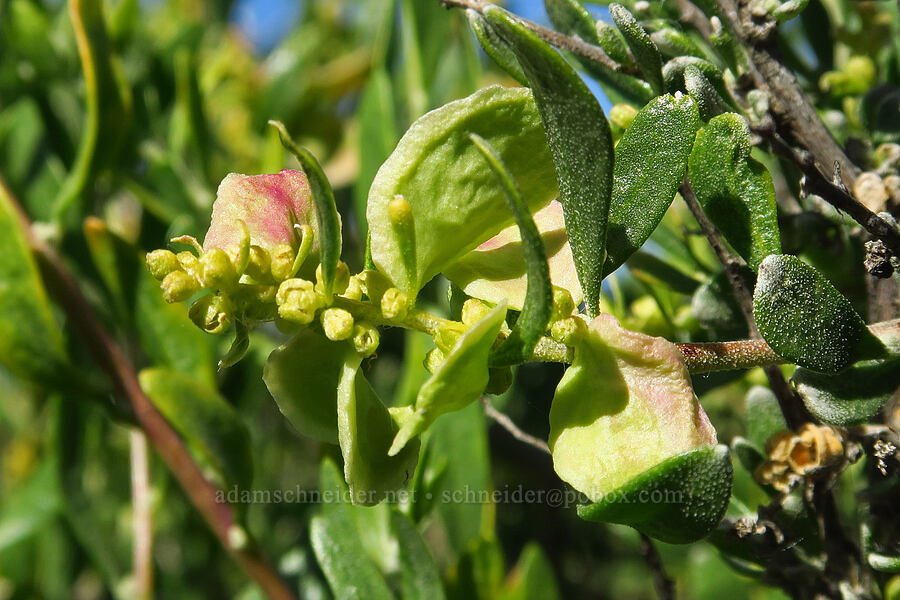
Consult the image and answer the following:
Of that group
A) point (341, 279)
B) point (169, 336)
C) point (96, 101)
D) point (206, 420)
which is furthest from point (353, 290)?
point (96, 101)

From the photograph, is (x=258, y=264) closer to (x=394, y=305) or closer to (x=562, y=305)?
(x=394, y=305)

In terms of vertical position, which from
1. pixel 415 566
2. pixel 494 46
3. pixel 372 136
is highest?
pixel 494 46

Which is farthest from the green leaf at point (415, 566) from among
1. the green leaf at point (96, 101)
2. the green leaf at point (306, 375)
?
the green leaf at point (96, 101)

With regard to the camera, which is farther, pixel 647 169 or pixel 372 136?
pixel 372 136

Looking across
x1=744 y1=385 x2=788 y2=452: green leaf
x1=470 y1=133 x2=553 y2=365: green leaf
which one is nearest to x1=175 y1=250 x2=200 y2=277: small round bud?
x1=470 y1=133 x2=553 y2=365: green leaf

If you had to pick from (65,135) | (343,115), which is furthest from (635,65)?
(343,115)

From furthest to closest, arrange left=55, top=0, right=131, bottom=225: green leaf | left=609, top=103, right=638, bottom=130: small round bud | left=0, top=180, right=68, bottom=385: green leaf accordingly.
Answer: left=55, top=0, right=131, bottom=225: green leaf < left=0, top=180, right=68, bottom=385: green leaf < left=609, top=103, right=638, bottom=130: small round bud

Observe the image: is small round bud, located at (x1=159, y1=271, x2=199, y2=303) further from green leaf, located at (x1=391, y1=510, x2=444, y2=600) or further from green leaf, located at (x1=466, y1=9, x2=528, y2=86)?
green leaf, located at (x1=391, y1=510, x2=444, y2=600)
